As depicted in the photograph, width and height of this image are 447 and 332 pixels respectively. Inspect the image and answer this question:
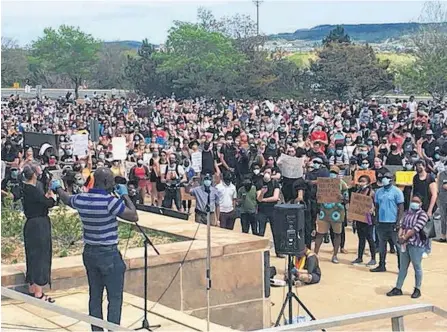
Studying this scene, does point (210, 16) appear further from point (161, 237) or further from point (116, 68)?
point (161, 237)

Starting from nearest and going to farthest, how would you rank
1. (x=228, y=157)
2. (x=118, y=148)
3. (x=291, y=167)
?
1. (x=118, y=148)
2. (x=291, y=167)
3. (x=228, y=157)

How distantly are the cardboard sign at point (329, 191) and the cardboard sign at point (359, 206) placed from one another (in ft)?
1.04

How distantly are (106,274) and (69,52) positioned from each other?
2786 inches

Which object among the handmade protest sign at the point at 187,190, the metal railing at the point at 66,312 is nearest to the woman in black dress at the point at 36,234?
the metal railing at the point at 66,312

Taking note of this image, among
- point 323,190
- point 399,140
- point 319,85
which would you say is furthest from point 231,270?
point 319,85

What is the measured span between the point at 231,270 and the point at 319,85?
46.8 metres

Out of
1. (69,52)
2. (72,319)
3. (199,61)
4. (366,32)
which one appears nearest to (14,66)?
(69,52)

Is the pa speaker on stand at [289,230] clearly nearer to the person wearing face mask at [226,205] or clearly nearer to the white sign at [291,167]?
the person wearing face mask at [226,205]

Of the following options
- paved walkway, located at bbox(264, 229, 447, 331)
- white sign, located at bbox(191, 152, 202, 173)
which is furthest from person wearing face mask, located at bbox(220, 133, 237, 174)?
paved walkway, located at bbox(264, 229, 447, 331)

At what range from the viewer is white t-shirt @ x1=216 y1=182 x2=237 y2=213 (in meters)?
14.7

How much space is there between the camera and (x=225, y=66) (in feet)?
200

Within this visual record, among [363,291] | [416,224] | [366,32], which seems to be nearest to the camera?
[416,224]

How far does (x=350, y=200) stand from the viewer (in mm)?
14234

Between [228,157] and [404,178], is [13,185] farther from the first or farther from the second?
[404,178]
